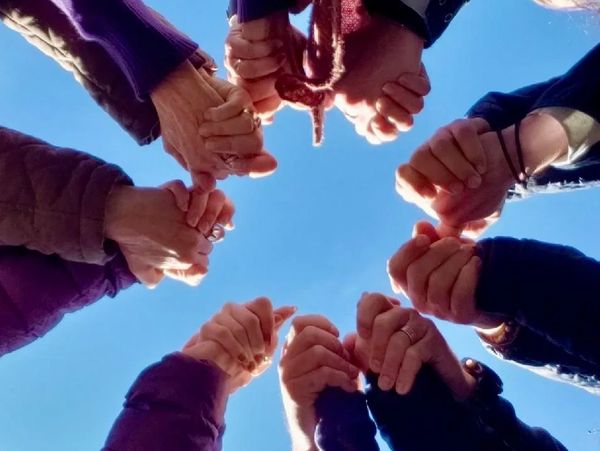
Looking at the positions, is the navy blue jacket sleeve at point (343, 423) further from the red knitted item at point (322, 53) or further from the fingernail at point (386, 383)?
the red knitted item at point (322, 53)

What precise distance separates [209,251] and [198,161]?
166 millimetres

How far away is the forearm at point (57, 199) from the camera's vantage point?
948 mm

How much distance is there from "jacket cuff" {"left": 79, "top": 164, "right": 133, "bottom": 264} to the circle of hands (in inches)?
0.6

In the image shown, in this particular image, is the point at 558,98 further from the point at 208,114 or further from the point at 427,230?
the point at 208,114

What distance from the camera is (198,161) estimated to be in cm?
91

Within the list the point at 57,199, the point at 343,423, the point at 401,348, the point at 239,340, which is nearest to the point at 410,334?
the point at 401,348

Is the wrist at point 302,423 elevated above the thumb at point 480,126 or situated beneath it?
situated beneath

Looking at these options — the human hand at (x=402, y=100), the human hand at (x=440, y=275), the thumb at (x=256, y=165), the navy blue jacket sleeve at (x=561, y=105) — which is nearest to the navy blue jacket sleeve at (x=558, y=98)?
the navy blue jacket sleeve at (x=561, y=105)

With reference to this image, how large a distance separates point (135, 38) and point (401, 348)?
0.47m

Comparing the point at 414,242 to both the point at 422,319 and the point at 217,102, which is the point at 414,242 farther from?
the point at 217,102

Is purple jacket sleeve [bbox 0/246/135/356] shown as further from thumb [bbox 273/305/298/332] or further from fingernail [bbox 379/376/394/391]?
fingernail [bbox 379/376/394/391]

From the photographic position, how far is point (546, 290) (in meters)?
0.85

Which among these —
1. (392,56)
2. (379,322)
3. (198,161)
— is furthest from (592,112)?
(198,161)

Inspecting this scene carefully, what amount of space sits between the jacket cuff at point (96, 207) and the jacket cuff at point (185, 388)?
0.16m
